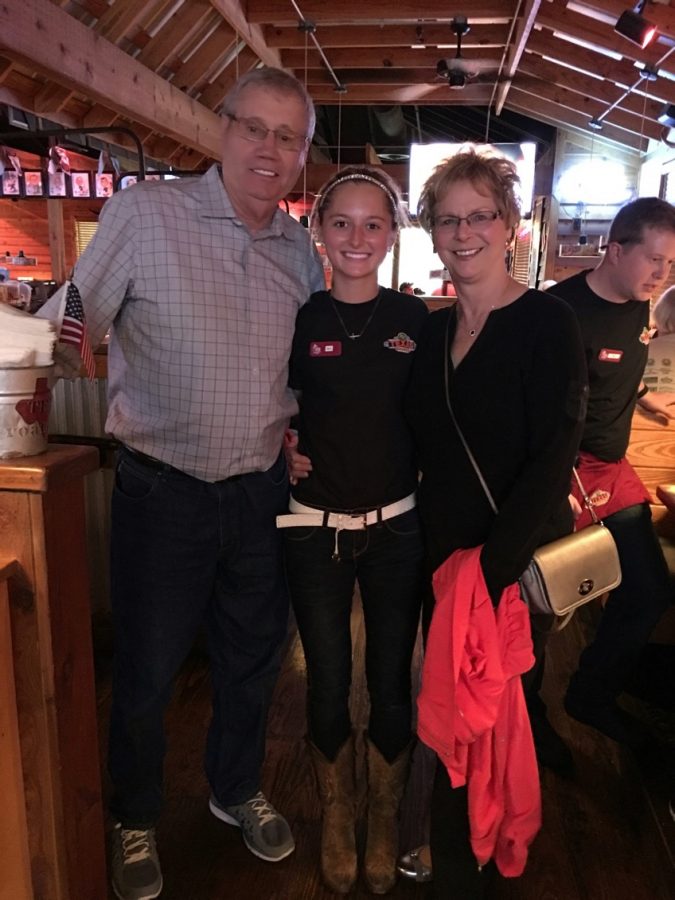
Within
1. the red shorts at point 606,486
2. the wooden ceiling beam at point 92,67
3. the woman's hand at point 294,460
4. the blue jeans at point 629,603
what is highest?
the wooden ceiling beam at point 92,67

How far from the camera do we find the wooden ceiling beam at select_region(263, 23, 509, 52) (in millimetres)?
6602

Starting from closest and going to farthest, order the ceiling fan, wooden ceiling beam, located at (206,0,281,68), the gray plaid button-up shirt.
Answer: the gray plaid button-up shirt → wooden ceiling beam, located at (206,0,281,68) → the ceiling fan

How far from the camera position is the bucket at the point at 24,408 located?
4.07 ft

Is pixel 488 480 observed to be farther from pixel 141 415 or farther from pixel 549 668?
pixel 549 668

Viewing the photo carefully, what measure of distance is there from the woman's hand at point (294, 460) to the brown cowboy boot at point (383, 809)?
73 centimetres

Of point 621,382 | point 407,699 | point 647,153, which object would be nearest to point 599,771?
point 407,699

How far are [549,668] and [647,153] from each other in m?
8.24

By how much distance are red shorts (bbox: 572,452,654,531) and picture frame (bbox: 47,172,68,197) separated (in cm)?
513

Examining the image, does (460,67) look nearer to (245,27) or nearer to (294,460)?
(245,27)

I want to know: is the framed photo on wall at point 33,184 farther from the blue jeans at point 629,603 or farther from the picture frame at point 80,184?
the blue jeans at point 629,603

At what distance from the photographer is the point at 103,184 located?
19.3 ft

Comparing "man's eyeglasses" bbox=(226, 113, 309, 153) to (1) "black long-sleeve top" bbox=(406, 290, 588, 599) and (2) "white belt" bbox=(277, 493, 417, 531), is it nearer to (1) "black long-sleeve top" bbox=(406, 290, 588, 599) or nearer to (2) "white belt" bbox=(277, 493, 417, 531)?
(1) "black long-sleeve top" bbox=(406, 290, 588, 599)

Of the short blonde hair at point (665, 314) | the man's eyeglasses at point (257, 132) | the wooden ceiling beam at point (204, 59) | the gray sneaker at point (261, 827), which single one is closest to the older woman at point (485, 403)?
the man's eyeglasses at point (257, 132)

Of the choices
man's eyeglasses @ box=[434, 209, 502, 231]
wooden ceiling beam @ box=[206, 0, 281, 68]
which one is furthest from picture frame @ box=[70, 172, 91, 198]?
man's eyeglasses @ box=[434, 209, 502, 231]
